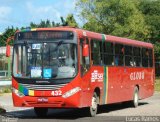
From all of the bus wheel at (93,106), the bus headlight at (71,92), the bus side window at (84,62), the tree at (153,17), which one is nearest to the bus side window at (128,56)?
the bus wheel at (93,106)

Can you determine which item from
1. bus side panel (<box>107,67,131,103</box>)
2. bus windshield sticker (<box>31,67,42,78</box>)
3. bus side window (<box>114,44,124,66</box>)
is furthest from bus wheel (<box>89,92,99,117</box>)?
bus side window (<box>114,44,124,66</box>)

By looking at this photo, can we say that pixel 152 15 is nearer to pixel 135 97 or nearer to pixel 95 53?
pixel 135 97

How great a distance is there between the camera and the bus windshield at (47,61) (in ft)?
56.0

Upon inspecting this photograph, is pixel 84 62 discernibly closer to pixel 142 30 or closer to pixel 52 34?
pixel 52 34

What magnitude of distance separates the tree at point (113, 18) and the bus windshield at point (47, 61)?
117 feet

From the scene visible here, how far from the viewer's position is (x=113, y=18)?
53938 millimetres

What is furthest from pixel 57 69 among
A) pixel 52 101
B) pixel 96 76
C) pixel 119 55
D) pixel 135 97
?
pixel 135 97

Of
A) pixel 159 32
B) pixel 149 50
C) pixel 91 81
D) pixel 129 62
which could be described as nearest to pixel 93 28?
pixel 159 32

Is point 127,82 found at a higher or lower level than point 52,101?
higher

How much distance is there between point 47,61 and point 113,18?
122 ft

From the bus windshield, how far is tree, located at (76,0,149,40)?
35.5m

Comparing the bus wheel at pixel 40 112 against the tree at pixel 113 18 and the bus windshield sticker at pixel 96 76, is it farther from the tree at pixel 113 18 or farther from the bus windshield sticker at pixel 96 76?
the tree at pixel 113 18

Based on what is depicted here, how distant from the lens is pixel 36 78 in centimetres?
1722

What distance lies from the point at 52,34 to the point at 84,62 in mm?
1436
